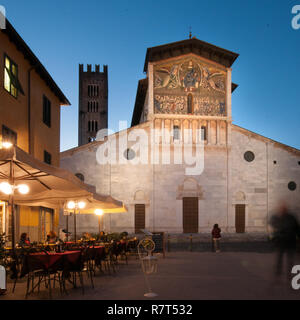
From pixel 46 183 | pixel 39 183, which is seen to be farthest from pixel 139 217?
pixel 46 183

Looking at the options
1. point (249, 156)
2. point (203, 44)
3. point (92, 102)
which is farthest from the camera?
point (92, 102)

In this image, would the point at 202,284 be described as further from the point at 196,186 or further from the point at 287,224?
the point at 196,186

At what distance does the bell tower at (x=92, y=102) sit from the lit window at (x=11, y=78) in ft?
154

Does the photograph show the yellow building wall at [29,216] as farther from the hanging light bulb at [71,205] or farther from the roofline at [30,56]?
the roofline at [30,56]

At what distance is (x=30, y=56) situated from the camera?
1611 centimetres

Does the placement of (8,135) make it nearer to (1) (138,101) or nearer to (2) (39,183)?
(2) (39,183)

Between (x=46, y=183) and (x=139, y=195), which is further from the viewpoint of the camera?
(x=139, y=195)

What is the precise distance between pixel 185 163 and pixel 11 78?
18.7 m

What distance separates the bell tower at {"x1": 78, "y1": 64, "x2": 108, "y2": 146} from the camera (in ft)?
206

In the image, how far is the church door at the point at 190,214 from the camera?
30.6 meters

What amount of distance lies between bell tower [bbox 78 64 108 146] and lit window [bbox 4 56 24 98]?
1845 inches

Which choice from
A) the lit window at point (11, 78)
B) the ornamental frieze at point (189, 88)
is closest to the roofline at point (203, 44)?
the ornamental frieze at point (189, 88)

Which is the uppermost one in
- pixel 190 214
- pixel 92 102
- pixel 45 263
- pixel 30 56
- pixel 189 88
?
pixel 92 102
